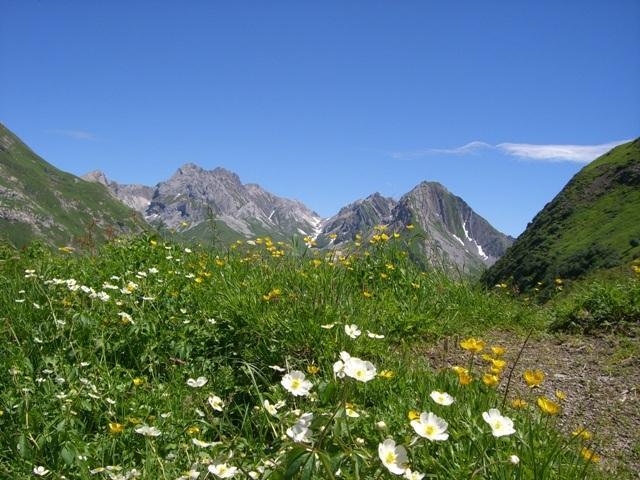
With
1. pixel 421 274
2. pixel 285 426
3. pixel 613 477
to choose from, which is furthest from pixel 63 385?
pixel 421 274

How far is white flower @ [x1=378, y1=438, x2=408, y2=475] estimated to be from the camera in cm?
207

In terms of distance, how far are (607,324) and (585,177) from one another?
133981mm

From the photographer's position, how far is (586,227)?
104938mm

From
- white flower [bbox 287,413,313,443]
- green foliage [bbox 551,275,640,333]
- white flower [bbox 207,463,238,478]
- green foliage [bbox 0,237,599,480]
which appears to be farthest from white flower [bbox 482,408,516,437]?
green foliage [bbox 551,275,640,333]

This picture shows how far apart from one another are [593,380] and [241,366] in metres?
3.12

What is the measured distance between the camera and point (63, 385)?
409 cm

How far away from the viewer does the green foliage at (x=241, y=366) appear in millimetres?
2814

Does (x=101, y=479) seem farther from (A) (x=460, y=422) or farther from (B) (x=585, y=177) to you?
(B) (x=585, y=177)

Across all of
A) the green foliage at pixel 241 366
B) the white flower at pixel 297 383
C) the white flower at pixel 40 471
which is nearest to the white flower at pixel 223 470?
the green foliage at pixel 241 366

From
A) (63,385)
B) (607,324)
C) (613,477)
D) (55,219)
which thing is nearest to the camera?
(613,477)

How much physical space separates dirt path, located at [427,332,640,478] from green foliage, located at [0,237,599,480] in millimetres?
344

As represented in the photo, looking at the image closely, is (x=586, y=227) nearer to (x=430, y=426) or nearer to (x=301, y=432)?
(x=430, y=426)

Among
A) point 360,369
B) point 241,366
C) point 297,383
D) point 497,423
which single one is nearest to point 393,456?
point 360,369

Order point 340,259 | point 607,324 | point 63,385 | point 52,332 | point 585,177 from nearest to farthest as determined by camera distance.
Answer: point 63,385
point 52,332
point 607,324
point 340,259
point 585,177
